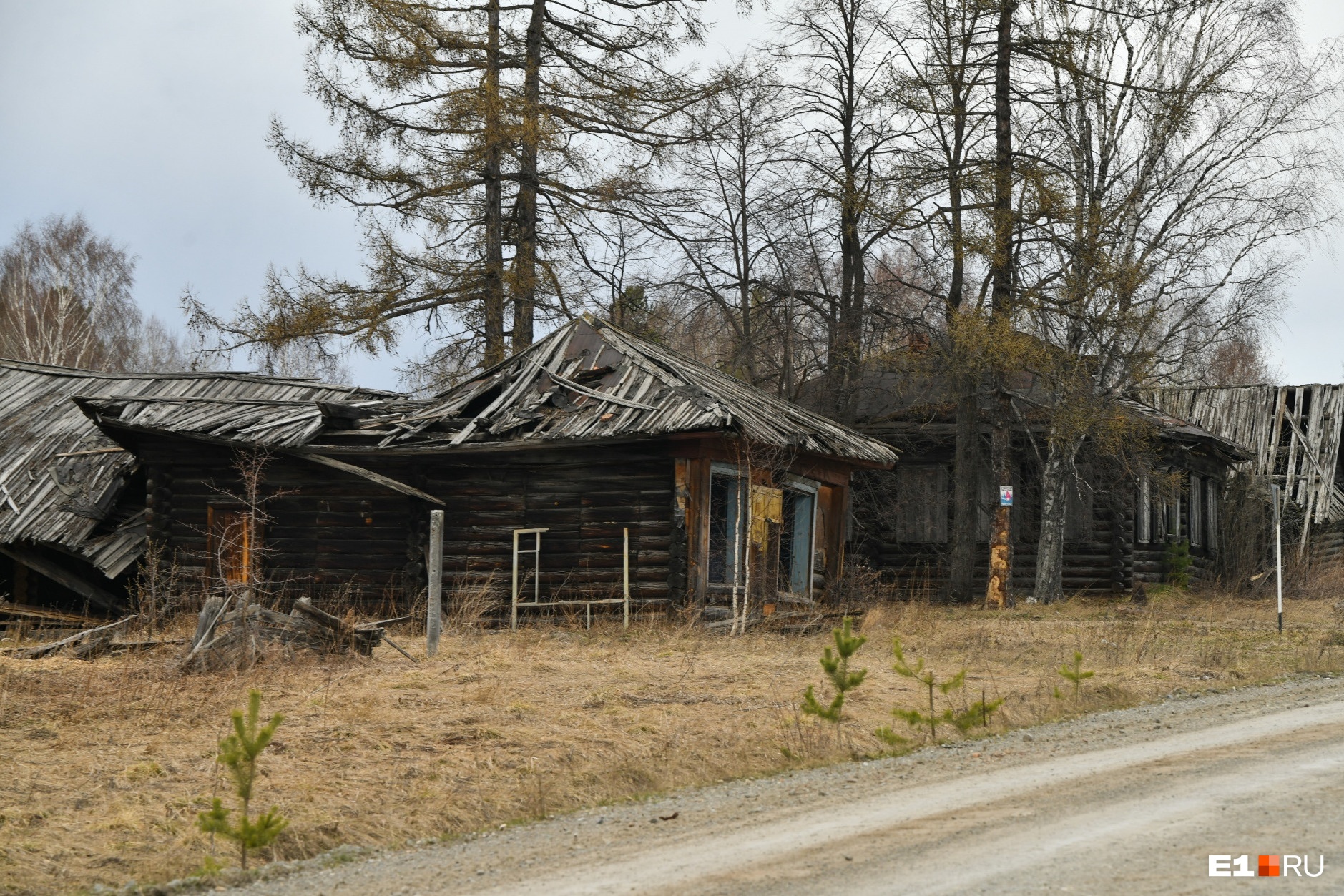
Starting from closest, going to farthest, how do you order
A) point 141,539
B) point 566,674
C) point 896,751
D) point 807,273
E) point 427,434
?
point 896,751 → point 566,674 → point 427,434 → point 141,539 → point 807,273

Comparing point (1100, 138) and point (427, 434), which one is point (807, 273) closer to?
point (1100, 138)

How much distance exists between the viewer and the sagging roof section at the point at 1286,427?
97.3ft

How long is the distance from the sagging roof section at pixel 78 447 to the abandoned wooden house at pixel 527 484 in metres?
0.76

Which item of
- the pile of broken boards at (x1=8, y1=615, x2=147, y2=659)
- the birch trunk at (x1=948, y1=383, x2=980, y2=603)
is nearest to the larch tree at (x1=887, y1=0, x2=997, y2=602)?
the birch trunk at (x1=948, y1=383, x2=980, y2=603)

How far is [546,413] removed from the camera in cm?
1767

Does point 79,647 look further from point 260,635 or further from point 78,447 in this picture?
point 78,447

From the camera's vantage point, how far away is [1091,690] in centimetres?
1123

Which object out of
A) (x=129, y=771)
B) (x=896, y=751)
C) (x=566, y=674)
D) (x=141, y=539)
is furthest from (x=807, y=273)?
(x=129, y=771)

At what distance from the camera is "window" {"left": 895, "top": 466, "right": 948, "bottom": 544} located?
1003 inches

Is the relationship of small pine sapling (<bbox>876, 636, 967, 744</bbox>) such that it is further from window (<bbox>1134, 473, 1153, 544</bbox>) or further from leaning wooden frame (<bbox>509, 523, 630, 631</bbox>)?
window (<bbox>1134, 473, 1153, 544</bbox>)

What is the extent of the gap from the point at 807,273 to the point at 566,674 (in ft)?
59.9

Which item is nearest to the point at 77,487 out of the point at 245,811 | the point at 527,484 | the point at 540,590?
the point at 527,484

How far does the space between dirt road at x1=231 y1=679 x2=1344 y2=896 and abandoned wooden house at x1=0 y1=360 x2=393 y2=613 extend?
14015mm

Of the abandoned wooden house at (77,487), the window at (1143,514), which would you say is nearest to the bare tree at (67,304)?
the abandoned wooden house at (77,487)
